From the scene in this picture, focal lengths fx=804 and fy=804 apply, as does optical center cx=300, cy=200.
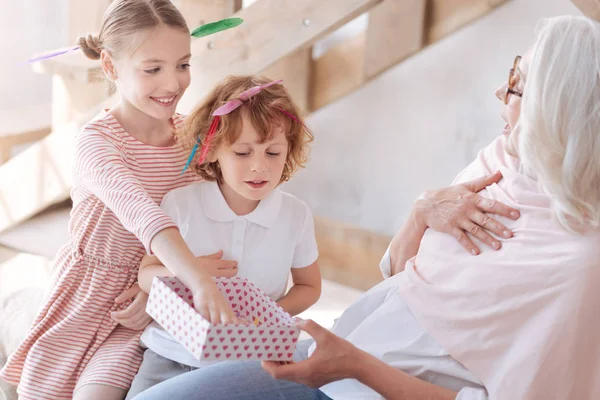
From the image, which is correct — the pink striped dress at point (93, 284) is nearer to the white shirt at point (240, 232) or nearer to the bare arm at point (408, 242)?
the white shirt at point (240, 232)

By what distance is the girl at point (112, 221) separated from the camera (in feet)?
6.23

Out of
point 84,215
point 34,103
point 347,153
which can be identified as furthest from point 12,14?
point 84,215

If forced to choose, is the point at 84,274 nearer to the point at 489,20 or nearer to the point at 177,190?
the point at 177,190

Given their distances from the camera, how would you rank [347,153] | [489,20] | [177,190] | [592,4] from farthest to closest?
[347,153] < [489,20] < [592,4] < [177,190]

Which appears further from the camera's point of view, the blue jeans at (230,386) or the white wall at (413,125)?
the white wall at (413,125)

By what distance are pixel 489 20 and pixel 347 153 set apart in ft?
3.14

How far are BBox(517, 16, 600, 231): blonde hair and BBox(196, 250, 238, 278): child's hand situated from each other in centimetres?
75

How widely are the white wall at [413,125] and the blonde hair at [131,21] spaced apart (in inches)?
69.2

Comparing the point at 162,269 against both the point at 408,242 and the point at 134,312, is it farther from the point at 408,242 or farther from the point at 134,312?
the point at 408,242

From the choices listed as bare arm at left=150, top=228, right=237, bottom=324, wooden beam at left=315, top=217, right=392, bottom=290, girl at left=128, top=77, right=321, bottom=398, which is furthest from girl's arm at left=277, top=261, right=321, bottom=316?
wooden beam at left=315, top=217, right=392, bottom=290

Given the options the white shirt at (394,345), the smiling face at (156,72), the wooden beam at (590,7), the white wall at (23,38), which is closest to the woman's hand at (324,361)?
the white shirt at (394,345)

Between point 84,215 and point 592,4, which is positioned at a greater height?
point 592,4

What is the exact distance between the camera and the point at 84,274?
201 centimetres

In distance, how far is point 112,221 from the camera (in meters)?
1.97
